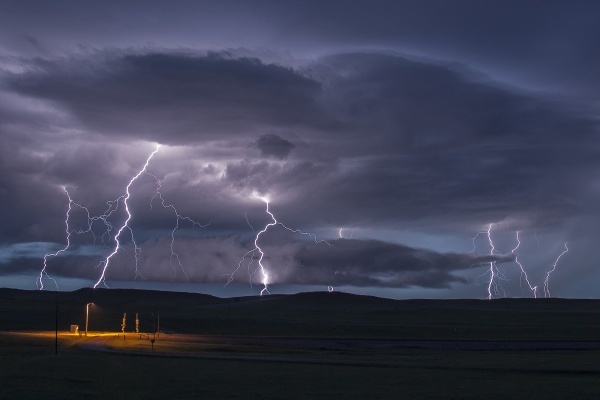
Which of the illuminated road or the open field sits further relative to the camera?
the illuminated road

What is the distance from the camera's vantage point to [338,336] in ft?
296

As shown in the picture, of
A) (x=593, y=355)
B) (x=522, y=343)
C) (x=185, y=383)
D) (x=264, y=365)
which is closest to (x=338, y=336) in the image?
(x=522, y=343)

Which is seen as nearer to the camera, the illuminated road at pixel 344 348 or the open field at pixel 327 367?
the open field at pixel 327 367

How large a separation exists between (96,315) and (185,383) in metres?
110

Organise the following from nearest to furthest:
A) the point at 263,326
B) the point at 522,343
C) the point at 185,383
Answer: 1. the point at 185,383
2. the point at 522,343
3. the point at 263,326

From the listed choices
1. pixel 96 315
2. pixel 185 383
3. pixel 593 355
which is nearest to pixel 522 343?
pixel 593 355

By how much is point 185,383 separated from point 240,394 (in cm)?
474

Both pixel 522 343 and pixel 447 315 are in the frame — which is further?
pixel 447 315

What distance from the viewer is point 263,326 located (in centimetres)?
10931

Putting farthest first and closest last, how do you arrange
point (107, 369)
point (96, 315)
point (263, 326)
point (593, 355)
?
point (96, 315), point (263, 326), point (593, 355), point (107, 369)

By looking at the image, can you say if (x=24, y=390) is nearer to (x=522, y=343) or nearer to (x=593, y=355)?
(x=593, y=355)

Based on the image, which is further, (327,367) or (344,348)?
(344,348)

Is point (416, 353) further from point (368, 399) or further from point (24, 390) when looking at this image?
point (24, 390)

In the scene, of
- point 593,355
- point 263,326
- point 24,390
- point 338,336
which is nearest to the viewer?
point 24,390
